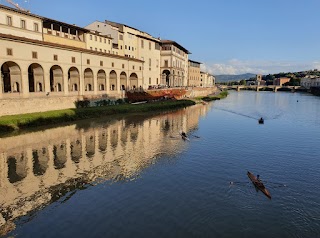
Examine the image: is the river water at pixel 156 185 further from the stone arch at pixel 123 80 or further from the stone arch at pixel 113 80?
the stone arch at pixel 123 80

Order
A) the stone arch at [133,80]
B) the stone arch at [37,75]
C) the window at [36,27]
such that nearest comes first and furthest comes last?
the stone arch at [37,75] < the window at [36,27] < the stone arch at [133,80]

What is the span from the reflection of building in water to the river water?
72mm

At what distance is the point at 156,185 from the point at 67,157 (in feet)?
31.8

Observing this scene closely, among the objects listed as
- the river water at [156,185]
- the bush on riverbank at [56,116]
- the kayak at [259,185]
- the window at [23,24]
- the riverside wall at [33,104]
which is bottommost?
the river water at [156,185]

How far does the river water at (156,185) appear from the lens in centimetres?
1305

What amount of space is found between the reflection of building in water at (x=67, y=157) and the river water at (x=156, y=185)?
7 cm

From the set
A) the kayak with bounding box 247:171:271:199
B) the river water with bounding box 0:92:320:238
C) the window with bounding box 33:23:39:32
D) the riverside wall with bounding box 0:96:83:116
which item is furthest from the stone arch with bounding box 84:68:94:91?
the kayak with bounding box 247:171:271:199

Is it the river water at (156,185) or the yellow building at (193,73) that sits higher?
the yellow building at (193,73)

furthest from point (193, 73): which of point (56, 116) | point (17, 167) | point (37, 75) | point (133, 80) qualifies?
point (17, 167)

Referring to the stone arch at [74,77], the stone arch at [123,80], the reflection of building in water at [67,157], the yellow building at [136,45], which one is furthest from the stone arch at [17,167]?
the yellow building at [136,45]

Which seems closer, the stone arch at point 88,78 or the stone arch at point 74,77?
the stone arch at point 74,77

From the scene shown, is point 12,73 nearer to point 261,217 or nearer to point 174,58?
point 261,217

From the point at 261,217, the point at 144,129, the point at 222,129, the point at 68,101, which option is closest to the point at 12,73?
the point at 68,101

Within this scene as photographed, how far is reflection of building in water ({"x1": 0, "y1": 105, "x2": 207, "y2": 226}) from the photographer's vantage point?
655 inches
